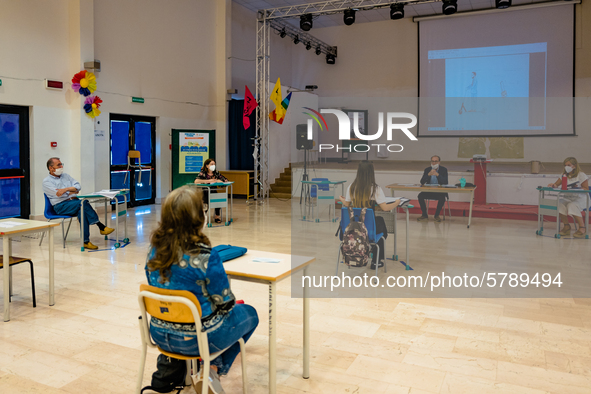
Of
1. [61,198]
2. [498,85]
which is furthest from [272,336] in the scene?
[498,85]

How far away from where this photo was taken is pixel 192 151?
11.1 metres

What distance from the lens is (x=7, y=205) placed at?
7.97m

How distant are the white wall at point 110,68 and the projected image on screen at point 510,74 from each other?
6206 millimetres

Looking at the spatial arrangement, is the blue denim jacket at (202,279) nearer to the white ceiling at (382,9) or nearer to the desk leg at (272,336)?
the desk leg at (272,336)

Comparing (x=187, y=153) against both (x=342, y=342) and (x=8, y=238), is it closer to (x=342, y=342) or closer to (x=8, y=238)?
(x=8, y=238)

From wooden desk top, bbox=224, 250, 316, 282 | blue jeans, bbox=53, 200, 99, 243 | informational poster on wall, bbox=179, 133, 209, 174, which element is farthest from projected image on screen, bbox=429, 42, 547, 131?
wooden desk top, bbox=224, 250, 316, 282

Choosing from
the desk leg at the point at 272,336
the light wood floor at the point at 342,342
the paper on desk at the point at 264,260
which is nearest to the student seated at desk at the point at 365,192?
the light wood floor at the point at 342,342

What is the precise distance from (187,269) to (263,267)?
1.93 feet

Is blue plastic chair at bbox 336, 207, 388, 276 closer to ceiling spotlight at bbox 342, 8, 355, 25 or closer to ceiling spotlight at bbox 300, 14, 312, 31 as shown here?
ceiling spotlight at bbox 342, 8, 355, 25

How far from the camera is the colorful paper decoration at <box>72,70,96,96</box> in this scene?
854 centimetres

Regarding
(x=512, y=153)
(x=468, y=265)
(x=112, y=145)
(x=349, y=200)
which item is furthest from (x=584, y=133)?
(x=112, y=145)

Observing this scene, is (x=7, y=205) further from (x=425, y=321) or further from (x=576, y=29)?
(x=576, y=29)

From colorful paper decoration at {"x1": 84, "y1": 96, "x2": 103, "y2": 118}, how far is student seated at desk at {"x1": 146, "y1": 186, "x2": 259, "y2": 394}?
7.54 metres

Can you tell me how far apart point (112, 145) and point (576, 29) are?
11523 mm
